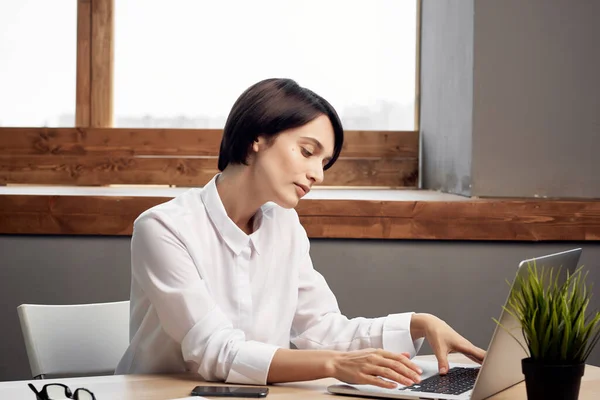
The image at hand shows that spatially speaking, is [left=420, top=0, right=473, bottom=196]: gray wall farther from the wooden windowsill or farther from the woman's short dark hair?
the woman's short dark hair

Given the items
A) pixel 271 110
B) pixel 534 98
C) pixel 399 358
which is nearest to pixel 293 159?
pixel 271 110

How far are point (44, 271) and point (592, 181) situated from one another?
6.22 feet

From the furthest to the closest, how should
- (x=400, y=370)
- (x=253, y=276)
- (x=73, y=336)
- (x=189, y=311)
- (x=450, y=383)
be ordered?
(x=73, y=336), (x=253, y=276), (x=189, y=311), (x=450, y=383), (x=400, y=370)

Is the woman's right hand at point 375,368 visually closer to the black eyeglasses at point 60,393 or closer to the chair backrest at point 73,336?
the black eyeglasses at point 60,393

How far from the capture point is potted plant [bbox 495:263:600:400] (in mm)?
1189

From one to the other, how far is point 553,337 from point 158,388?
2.29 feet

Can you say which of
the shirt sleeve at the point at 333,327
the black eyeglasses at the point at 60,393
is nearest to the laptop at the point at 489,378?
the shirt sleeve at the point at 333,327

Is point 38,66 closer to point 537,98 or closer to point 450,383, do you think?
point 537,98

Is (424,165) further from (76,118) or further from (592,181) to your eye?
(76,118)

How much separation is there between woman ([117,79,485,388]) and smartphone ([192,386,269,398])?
0.06 m

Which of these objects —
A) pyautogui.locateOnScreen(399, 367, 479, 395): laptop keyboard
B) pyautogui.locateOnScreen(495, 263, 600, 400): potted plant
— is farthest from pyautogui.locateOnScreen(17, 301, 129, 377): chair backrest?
pyautogui.locateOnScreen(495, 263, 600, 400): potted plant

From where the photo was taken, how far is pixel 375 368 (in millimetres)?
1413

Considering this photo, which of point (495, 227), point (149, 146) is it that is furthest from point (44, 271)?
point (495, 227)

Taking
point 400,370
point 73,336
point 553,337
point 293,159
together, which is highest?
point 293,159
